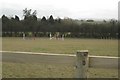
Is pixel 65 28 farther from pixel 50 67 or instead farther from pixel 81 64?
pixel 81 64

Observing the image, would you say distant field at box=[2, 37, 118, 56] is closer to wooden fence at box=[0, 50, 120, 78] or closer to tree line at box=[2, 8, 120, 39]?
wooden fence at box=[0, 50, 120, 78]

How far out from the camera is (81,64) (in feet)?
12.7

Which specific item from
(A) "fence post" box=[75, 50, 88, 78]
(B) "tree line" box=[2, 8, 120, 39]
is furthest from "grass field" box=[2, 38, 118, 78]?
(B) "tree line" box=[2, 8, 120, 39]

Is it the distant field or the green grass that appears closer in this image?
the green grass

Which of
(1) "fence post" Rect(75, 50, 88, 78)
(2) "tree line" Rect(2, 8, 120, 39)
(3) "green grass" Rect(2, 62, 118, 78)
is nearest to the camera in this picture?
(1) "fence post" Rect(75, 50, 88, 78)

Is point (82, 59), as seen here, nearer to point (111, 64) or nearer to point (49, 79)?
point (111, 64)

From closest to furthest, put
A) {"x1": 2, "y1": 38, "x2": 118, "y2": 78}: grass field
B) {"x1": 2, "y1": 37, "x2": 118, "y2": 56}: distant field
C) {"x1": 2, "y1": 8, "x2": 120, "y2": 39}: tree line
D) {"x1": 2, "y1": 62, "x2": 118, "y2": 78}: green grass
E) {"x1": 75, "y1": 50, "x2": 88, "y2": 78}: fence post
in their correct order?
{"x1": 75, "y1": 50, "x2": 88, "y2": 78}: fence post
{"x1": 2, "y1": 62, "x2": 118, "y2": 78}: green grass
{"x1": 2, "y1": 38, "x2": 118, "y2": 78}: grass field
{"x1": 2, "y1": 37, "x2": 118, "y2": 56}: distant field
{"x1": 2, "y1": 8, "x2": 120, "y2": 39}: tree line

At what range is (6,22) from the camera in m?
92.9

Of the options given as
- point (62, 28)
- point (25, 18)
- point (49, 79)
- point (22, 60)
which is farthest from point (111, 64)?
point (25, 18)

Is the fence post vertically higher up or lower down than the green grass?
higher up

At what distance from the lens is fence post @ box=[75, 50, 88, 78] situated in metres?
3.86

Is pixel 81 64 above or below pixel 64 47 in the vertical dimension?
above

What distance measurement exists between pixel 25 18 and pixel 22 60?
10533 centimetres

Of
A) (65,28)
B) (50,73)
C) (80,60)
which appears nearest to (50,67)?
(50,73)
